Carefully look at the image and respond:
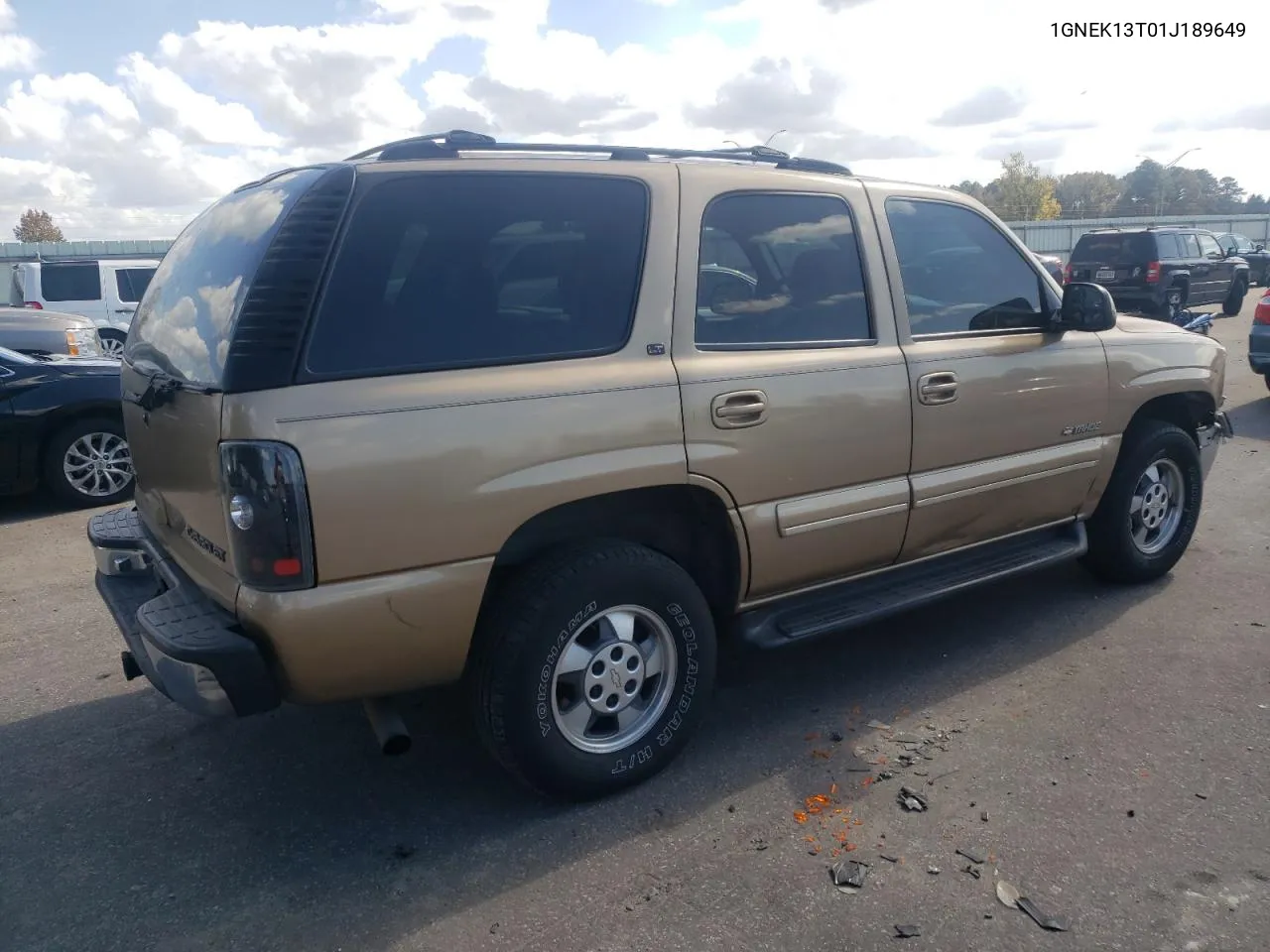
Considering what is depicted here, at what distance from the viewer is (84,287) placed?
16484 mm

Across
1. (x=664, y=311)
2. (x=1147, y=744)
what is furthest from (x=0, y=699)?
(x=1147, y=744)

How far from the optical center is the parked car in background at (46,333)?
11.8 m

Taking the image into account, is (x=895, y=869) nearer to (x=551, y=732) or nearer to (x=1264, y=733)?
(x=551, y=732)

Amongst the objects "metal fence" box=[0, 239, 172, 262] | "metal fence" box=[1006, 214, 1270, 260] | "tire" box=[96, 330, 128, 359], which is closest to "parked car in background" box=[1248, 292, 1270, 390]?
"tire" box=[96, 330, 128, 359]

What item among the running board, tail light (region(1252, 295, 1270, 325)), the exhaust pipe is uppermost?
tail light (region(1252, 295, 1270, 325))

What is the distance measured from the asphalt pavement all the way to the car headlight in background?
8509 mm

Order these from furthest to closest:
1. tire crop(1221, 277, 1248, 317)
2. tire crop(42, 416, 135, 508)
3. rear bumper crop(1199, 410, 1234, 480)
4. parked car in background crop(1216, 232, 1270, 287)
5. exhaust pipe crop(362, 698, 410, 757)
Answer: parked car in background crop(1216, 232, 1270, 287)
tire crop(1221, 277, 1248, 317)
tire crop(42, 416, 135, 508)
rear bumper crop(1199, 410, 1234, 480)
exhaust pipe crop(362, 698, 410, 757)

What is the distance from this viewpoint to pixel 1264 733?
3695 mm

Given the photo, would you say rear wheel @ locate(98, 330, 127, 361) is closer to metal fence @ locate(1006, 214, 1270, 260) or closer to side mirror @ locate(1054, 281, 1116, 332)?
side mirror @ locate(1054, 281, 1116, 332)

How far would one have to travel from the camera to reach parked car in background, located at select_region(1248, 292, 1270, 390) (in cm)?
1064

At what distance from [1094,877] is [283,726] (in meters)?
2.83

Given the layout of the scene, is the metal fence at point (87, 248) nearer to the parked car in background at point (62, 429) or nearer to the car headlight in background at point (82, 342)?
the car headlight in background at point (82, 342)

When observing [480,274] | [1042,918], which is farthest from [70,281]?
[1042,918]

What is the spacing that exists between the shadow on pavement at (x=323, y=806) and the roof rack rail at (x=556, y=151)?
71.3 inches
